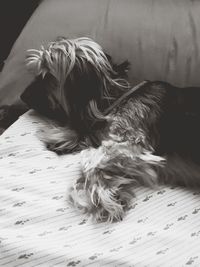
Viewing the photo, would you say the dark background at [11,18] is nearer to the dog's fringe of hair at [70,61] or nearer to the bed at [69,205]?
the bed at [69,205]

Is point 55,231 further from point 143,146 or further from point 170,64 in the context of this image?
point 170,64

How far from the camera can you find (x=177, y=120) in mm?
1638

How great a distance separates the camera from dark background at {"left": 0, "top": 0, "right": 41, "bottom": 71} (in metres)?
2.41

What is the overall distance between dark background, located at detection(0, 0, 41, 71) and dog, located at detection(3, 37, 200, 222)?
2.34 feet

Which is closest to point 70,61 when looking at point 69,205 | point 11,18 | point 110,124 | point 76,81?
point 76,81

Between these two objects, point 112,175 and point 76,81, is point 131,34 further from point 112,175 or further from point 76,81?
point 112,175

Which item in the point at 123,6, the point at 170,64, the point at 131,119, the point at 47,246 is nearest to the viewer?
the point at 47,246

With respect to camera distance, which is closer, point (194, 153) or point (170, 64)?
point (194, 153)

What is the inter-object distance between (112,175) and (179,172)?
235 millimetres

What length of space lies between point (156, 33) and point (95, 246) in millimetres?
975

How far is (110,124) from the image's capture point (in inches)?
66.3

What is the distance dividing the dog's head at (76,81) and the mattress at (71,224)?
0.18 meters

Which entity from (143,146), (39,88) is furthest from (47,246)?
(39,88)

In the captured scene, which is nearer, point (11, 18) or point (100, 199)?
point (100, 199)
